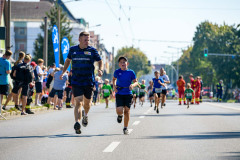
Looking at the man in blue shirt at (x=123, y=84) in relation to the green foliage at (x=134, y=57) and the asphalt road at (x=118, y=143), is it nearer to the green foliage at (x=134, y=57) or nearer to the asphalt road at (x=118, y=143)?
the asphalt road at (x=118, y=143)

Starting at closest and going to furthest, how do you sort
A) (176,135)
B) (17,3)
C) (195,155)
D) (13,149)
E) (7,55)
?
(195,155), (13,149), (176,135), (7,55), (17,3)

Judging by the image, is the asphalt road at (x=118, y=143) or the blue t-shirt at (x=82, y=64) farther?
the blue t-shirt at (x=82, y=64)

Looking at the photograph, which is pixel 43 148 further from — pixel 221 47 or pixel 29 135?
pixel 221 47

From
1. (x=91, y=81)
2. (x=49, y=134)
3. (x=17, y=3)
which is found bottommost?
(x=49, y=134)

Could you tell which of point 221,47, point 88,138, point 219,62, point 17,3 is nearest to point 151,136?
point 88,138

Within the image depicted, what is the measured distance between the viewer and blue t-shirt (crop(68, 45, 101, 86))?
396 inches

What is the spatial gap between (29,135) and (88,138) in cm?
143

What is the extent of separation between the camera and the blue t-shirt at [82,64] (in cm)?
1007

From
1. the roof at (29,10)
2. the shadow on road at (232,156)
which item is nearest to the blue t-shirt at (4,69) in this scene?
the shadow on road at (232,156)

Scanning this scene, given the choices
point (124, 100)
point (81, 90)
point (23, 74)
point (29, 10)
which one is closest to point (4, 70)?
point (23, 74)

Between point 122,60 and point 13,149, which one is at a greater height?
point 122,60

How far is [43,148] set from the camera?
8664mm

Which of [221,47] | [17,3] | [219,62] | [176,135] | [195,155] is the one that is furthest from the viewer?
[17,3]

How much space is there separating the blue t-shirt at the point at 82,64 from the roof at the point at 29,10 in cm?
8145
